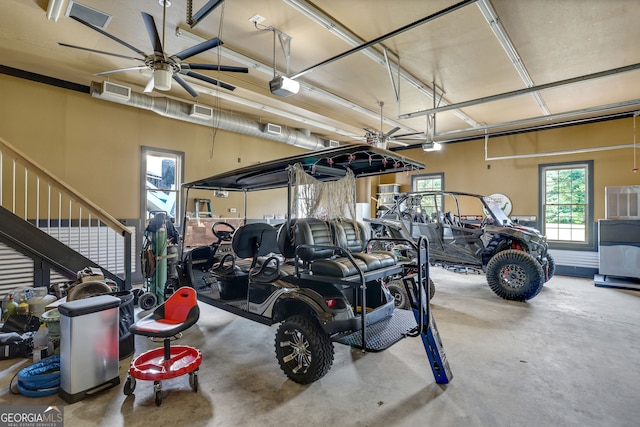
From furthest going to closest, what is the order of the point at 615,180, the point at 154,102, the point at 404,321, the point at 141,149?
the point at 615,180 → the point at 141,149 → the point at 154,102 → the point at 404,321

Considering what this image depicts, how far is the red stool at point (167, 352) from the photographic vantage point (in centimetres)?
255

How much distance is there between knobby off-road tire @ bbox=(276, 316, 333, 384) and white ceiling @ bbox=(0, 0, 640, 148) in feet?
10.9

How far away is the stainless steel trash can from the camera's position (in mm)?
2498

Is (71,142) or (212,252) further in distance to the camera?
(71,142)

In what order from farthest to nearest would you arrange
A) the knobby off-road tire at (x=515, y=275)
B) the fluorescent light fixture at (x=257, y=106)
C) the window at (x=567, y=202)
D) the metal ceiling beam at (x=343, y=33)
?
1. the window at (x=567, y=202)
2. the fluorescent light fixture at (x=257, y=106)
3. the knobby off-road tire at (x=515, y=275)
4. the metal ceiling beam at (x=343, y=33)

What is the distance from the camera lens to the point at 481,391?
2699 mm

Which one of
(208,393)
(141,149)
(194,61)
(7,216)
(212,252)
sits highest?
(194,61)

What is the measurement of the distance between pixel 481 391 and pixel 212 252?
13.0 feet

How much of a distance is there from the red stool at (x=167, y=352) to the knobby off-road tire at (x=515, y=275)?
16.6 feet

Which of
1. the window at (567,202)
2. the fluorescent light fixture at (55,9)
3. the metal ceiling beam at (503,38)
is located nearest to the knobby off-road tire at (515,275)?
the metal ceiling beam at (503,38)

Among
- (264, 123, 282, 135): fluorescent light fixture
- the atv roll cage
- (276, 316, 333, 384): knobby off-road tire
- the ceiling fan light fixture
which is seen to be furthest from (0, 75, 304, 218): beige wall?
(276, 316, 333, 384): knobby off-road tire

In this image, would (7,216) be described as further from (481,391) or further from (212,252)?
(481,391)

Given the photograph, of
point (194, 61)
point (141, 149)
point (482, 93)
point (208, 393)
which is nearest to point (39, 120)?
point (141, 149)

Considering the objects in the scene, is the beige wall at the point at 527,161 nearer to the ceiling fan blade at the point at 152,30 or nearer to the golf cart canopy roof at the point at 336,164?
the golf cart canopy roof at the point at 336,164
